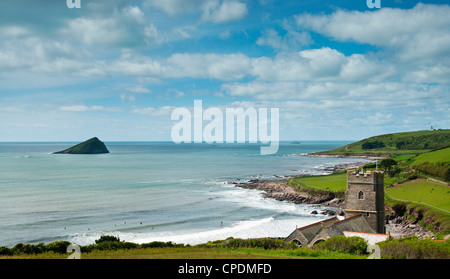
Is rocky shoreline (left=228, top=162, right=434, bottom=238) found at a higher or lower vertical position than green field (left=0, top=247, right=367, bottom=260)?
lower

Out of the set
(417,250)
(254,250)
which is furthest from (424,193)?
(254,250)

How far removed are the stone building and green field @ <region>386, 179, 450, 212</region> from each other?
21.1 metres

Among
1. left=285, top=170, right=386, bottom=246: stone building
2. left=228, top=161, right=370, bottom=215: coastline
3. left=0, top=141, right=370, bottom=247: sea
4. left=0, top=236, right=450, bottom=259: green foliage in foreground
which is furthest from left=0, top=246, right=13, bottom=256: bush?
left=228, top=161, right=370, bottom=215: coastline

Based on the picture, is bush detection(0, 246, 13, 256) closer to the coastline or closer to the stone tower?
the stone tower

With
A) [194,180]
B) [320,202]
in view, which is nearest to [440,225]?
[320,202]

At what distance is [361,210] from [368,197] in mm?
1392

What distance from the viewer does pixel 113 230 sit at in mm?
46531

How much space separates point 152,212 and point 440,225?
4164 centimetres

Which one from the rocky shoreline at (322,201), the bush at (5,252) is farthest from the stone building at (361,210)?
the bush at (5,252)

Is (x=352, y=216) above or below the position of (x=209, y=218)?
above

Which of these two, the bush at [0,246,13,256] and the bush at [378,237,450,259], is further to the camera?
the bush at [0,246,13,256]

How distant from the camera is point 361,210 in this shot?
32.4 m

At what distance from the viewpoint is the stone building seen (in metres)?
30.6
